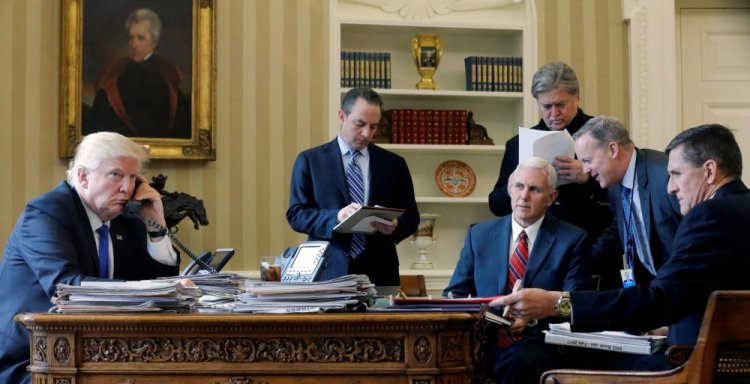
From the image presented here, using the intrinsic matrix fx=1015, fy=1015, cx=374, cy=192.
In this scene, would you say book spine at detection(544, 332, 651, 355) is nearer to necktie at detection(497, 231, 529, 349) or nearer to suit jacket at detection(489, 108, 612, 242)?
necktie at detection(497, 231, 529, 349)

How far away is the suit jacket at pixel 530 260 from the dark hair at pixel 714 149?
0.81 metres

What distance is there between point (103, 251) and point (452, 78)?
3.59m

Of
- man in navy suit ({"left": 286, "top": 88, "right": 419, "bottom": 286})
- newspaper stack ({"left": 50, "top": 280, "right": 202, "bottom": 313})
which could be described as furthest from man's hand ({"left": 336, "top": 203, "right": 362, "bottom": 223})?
newspaper stack ({"left": 50, "top": 280, "right": 202, "bottom": 313})

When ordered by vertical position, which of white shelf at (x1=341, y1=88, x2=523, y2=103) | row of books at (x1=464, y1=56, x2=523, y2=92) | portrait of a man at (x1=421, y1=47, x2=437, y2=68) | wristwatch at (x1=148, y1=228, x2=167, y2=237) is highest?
portrait of a man at (x1=421, y1=47, x2=437, y2=68)

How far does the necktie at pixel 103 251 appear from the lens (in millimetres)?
3244

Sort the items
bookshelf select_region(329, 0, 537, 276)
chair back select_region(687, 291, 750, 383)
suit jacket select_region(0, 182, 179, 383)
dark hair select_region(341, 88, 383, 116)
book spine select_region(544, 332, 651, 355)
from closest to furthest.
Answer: chair back select_region(687, 291, 750, 383) → suit jacket select_region(0, 182, 179, 383) → book spine select_region(544, 332, 651, 355) → dark hair select_region(341, 88, 383, 116) → bookshelf select_region(329, 0, 537, 276)

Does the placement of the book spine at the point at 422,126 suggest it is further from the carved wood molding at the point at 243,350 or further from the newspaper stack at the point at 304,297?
the carved wood molding at the point at 243,350

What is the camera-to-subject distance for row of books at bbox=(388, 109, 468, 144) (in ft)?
20.3

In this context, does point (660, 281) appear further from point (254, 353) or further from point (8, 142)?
point (8, 142)

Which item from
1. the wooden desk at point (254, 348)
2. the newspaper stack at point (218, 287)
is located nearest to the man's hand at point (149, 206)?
the newspaper stack at point (218, 287)

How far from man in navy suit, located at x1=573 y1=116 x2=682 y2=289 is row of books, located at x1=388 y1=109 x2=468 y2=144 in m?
2.20

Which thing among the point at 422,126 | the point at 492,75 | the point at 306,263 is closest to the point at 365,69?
the point at 422,126

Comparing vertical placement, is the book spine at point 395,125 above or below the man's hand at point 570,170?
above

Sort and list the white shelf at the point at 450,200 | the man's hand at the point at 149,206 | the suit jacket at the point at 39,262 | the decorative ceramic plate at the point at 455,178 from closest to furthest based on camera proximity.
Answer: the suit jacket at the point at 39,262, the man's hand at the point at 149,206, the white shelf at the point at 450,200, the decorative ceramic plate at the point at 455,178
